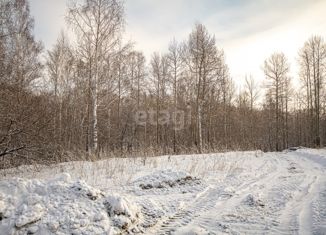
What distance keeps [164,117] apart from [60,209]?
26.0m

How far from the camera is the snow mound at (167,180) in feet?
21.7

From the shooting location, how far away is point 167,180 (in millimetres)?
6863

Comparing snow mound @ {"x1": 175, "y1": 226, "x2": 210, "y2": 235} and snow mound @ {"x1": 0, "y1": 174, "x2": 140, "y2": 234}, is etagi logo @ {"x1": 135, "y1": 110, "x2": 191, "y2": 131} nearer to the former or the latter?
snow mound @ {"x1": 0, "y1": 174, "x2": 140, "y2": 234}

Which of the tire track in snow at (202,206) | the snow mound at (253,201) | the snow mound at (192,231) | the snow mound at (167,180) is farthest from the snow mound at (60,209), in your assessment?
the snow mound at (253,201)

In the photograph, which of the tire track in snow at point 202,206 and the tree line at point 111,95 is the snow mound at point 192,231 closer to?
the tire track in snow at point 202,206

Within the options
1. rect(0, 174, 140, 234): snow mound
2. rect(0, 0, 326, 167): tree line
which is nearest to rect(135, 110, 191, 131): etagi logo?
rect(0, 0, 326, 167): tree line

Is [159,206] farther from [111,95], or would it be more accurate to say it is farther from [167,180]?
[111,95]

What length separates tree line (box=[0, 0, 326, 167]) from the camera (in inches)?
327

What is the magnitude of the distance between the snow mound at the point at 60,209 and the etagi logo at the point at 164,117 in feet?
76.2

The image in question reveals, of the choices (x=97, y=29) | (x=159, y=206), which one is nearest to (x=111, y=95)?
(x=97, y=29)

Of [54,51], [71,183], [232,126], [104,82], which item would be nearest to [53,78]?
[54,51]

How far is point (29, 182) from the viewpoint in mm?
4324

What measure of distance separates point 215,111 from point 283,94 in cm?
911

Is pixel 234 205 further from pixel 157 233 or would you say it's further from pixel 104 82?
pixel 104 82
